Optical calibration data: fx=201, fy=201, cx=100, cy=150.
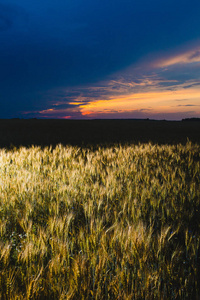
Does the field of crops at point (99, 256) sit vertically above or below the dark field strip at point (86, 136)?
below

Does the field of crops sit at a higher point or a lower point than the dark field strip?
lower

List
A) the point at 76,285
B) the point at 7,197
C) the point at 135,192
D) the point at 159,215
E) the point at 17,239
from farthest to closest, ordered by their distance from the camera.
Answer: the point at 135,192, the point at 7,197, the point at 159,215, the point at 17,239, the point at 76,285

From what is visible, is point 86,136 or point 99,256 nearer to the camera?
point 99,256

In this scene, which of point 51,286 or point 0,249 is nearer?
point 51,286

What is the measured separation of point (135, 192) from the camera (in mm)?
2096

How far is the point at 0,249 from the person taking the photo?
1084 mm

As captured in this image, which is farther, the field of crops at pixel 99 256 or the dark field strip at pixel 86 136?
the dark field strip at pixel 86 136

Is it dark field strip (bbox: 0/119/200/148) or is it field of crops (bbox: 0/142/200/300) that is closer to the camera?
field of crops (bbox: 0/142/200/300)

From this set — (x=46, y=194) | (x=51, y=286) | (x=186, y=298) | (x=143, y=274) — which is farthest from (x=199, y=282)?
(x=46, y=194)

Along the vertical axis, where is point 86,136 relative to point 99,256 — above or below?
above

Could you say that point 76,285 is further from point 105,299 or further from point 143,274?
point 143,274

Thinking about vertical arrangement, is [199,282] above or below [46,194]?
below

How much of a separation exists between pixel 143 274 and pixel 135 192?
1185 mm

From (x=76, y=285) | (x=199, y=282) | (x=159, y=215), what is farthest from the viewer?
(x=159, y=215)
